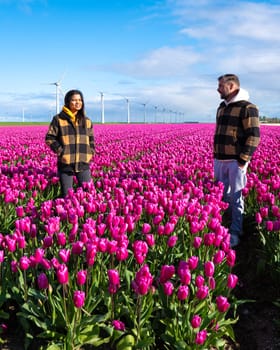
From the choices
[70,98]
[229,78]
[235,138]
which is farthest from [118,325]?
[70,98]

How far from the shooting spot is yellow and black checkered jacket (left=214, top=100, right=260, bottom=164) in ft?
18.9

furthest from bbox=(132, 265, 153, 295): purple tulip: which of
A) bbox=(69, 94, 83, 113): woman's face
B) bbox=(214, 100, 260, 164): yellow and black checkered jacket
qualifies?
bbox=(69, 94, 83, 113): woman's face

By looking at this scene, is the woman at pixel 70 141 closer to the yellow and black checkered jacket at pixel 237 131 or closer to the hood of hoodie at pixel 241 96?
the yellow and black checkered jacket at pixel 237 131

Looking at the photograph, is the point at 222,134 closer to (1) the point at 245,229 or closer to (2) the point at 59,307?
(1) the point at 245,229

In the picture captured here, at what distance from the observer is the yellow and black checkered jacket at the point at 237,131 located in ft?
18.9

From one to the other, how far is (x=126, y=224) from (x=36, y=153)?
9.63 meters

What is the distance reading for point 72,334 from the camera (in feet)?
10.4

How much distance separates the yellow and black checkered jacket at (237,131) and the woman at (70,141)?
7.13 feet

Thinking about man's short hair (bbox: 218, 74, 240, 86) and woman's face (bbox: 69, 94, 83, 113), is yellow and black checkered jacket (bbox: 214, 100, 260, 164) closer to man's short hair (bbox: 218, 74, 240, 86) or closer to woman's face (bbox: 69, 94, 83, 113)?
man's short hair (bbox: 218, 74, 240, 86)

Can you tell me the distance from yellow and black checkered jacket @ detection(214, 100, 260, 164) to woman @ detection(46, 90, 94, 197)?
2.17 m

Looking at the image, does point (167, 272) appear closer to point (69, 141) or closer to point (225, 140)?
point (225, 140)

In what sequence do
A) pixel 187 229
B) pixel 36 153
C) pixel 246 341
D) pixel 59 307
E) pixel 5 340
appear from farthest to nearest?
pixel 36 153, pixel 187 229, pixel 246 341, pixel 5 340, pixel 59 307

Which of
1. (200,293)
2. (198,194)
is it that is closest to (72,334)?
(200,293)

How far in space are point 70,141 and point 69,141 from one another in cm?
2
